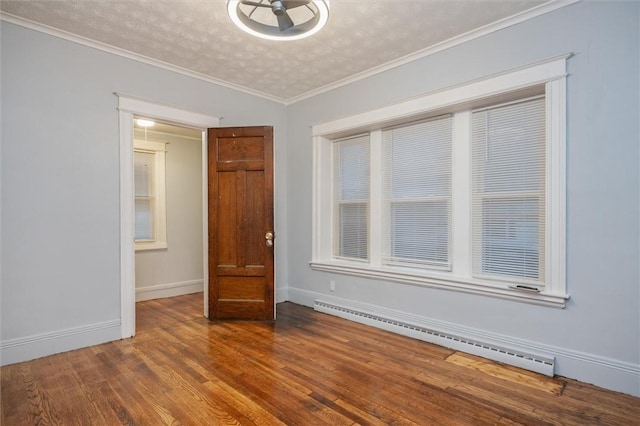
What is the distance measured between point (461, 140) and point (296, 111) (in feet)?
7.72

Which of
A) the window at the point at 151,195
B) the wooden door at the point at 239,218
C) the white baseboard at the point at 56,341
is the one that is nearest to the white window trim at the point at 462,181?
the wooden door at the point at 239,218

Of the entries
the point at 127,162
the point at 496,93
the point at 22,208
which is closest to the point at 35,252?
the point at 22,208

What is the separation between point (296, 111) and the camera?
4.64 metres

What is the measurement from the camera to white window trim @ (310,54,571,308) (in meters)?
2.50

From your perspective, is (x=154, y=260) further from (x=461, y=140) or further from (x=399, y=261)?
(x=461, y=140)

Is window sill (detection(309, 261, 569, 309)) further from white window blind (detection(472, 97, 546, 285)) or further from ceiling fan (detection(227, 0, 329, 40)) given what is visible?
ceiling fan (detection(227, 0, 329, 40))

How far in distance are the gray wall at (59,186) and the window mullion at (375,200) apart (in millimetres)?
2496

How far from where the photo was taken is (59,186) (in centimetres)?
294

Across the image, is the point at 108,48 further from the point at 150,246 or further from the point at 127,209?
the point at 150,246

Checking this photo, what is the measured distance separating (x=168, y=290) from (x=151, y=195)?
151 centimetres

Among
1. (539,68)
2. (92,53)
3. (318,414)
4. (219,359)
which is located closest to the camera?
(318,414)

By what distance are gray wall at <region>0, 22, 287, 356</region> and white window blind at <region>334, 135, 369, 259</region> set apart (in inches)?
90.6

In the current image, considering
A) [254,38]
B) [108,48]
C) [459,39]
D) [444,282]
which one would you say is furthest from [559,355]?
[108,48]

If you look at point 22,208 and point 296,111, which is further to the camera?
point 296,111
